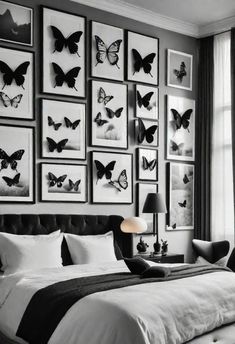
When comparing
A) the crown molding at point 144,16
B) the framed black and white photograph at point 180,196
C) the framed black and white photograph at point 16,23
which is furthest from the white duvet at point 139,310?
the crown molding at point 144,16

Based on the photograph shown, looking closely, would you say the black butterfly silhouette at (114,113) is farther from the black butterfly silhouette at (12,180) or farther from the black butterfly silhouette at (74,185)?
the black butterfly silhouette at (12,180)

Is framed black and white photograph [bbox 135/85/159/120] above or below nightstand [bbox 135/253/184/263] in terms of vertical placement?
above

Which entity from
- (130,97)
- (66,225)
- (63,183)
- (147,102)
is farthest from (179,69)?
(66,225)

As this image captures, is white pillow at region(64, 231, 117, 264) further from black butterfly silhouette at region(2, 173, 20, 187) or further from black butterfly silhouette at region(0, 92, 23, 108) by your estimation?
black butterfly silhouette at region(0, 92, 23, 108)

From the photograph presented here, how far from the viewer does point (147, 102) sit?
23.3ft

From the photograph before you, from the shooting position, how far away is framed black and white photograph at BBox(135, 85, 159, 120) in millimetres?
7020

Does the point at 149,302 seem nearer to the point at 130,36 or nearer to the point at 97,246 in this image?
the point at 97,246

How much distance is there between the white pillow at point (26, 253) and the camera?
16.9 feet

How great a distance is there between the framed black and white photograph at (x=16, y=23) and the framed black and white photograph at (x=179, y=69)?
225cm

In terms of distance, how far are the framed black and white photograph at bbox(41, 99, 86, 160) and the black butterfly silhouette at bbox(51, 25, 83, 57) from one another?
66cm

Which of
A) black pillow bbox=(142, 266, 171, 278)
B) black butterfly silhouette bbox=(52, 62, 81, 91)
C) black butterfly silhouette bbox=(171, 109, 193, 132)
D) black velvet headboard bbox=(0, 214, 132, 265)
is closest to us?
black pillow bbox=(142, 266, 171, 278)

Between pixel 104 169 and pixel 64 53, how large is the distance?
153 centimetres

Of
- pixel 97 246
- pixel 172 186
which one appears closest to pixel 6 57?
pixel 97 246

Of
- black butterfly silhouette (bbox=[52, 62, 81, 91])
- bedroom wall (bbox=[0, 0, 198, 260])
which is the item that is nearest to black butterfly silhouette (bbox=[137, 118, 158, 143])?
bedroom wall (bbox=[0, 0, 198, 260])
